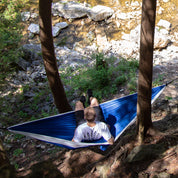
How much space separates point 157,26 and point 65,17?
142 inches

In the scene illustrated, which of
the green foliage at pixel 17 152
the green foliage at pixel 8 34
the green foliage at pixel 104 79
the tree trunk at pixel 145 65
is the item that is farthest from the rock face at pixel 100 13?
the tree trunk at pixel 145 65

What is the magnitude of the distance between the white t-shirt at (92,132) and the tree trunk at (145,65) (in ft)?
1.57

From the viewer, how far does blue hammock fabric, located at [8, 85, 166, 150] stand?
223 centimetres

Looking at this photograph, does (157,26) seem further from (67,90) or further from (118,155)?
(118,155)

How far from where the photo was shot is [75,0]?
838 cm

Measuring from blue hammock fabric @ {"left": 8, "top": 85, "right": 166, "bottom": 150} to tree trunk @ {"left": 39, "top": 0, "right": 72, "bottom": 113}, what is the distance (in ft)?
1.27

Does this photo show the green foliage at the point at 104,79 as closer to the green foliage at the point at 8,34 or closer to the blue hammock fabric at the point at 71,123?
the blue hammock fabric at the point at 71,123

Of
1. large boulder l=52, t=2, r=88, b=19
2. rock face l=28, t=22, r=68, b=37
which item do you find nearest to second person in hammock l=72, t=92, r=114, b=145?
rock face l=28, t=22, r=68, b=37

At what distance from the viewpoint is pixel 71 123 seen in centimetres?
257

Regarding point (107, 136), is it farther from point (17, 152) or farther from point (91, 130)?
point (17, 152)

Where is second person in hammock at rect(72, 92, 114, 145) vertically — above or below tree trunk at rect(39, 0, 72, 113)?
below

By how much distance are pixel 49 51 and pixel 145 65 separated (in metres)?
1.30

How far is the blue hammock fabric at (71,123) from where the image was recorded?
7.32 feet

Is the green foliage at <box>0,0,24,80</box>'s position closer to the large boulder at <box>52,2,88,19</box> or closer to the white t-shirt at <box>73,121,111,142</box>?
the white t-shirt at <box>73,121,111,142</box>
